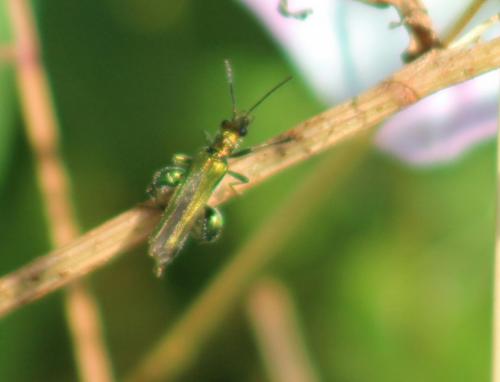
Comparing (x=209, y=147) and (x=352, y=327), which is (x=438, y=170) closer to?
(x=352, y=327)

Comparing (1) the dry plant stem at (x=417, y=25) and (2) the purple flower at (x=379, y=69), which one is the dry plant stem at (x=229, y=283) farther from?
(1) the dry plant stem at (x=417, y=25)

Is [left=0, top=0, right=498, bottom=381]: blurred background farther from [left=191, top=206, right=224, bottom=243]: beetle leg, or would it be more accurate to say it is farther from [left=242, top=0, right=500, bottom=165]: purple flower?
[left=191, top=206, right=224, bottom=243]: beetle leg

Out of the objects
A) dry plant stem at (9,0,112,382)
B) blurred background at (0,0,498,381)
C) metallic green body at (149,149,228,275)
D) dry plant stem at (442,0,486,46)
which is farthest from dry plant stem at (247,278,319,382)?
dry plant stem at (442,0,486,46)

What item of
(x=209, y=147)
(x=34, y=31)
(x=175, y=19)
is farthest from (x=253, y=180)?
(x=175, y=19)

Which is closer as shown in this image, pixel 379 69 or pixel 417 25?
pixel 417 25

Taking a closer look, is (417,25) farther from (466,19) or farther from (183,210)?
(183,210)

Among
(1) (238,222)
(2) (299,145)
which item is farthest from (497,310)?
(1) (238,222)
